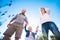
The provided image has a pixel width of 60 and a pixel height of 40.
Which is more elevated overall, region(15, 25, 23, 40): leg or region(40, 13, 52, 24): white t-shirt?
region(40, 13, 52, 24): white t-shirt

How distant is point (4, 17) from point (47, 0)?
0.53 meters

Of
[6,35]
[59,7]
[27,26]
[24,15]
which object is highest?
[59,7]

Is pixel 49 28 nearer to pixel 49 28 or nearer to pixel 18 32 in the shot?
→ pixel 49 28

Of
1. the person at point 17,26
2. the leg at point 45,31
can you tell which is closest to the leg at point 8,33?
the person at point 17,26

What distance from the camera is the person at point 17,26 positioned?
1.58 metres

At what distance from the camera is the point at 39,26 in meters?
1.64

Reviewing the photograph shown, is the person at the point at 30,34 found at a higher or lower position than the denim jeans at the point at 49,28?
lower

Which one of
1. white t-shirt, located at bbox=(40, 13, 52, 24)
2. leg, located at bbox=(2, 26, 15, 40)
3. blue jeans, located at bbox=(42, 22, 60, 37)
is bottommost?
leg, located at bbox=(2, 26, 15, 40)

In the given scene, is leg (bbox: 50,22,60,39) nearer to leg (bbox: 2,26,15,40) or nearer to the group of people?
the group of people

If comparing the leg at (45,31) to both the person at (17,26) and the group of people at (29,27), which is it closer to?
the group of people at (29,27)

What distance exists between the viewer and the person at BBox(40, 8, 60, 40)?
1.62m

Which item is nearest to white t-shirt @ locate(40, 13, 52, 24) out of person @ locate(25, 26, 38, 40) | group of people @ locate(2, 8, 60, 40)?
group of people @ locate(2, 8, 60, 40)

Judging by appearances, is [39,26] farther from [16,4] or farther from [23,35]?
[16,4]

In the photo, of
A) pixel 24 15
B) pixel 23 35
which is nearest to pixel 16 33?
pixel 23 35
